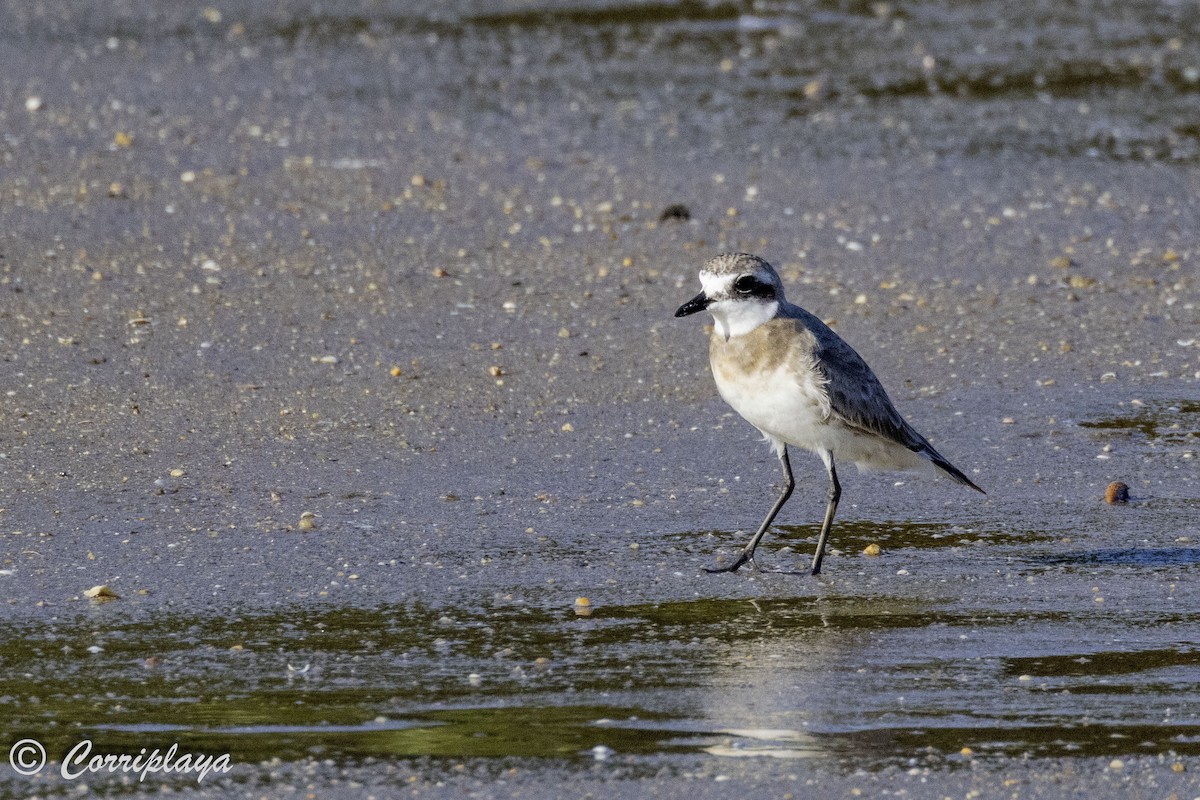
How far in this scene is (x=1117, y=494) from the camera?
22.4 ft

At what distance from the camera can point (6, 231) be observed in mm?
9938

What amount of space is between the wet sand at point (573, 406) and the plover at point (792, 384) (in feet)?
0.89

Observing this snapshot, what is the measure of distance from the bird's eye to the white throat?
0.04 meters

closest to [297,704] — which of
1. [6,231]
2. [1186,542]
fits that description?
[1186,542]

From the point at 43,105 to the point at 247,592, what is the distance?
7393 mm

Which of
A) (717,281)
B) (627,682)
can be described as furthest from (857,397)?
(627,682)

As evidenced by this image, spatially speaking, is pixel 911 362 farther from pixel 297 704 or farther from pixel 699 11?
pixel 699 11

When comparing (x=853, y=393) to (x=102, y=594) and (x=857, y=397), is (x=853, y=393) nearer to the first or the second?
(x=857, y=397)

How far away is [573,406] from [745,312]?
1642 mm

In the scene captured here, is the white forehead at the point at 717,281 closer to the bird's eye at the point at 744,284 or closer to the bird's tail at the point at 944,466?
the bird's eye at the point at 744,284

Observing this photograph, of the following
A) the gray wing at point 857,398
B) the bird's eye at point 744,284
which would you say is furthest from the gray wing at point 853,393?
the bird's eye at point 744,284

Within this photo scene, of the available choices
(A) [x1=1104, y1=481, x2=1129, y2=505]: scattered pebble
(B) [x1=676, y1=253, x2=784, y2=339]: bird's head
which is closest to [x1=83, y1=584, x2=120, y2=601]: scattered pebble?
(B) [x1=676, y1=253, x2=784, y2=339]: bird's head

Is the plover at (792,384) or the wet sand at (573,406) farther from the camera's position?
the plover at (792,384)

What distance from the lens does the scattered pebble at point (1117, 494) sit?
6824mm
